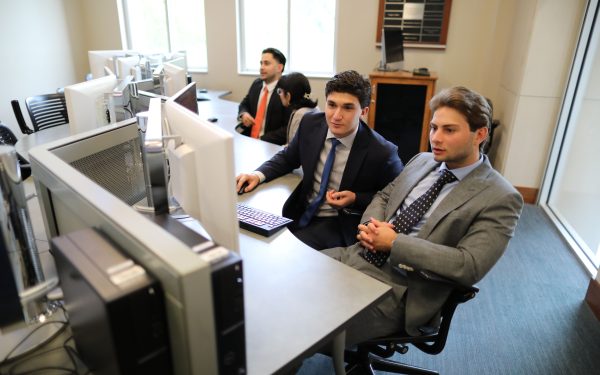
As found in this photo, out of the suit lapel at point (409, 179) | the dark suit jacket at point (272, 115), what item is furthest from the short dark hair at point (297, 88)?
the suit lapel at point (409, 179)

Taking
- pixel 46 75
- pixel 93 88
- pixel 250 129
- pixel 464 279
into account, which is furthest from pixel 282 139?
pixel 46 75

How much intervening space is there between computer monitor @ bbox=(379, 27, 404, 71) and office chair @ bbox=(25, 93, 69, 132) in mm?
3156

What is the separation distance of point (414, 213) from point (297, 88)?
1581 millimetres

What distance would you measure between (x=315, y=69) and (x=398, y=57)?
126 cm

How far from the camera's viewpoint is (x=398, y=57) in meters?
4.50

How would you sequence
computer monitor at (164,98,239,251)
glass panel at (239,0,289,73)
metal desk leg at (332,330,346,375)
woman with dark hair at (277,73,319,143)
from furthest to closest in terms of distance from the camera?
glass panel at (239,0,289,73)
woman with dark hair at (277,73,319,143)
metal desk leg at (332,330,346,375)
computer monitor at (164,98,239,251)

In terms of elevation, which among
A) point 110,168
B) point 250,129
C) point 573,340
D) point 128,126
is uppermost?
point 128,126

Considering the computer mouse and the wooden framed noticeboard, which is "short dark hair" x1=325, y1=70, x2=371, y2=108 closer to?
the computer mouse

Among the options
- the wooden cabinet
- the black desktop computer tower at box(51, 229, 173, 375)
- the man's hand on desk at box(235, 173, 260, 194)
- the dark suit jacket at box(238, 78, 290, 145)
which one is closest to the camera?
the black desktop computer tower at box(51, 229, 173, 375)

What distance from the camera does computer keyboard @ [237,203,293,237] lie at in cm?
152

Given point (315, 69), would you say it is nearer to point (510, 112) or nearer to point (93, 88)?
point (510, 112)

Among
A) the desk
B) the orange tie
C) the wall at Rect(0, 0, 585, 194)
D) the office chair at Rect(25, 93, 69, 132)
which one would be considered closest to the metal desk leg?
the desk

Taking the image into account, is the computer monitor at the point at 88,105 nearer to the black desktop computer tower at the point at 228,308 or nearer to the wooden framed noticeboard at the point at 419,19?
the black desktop computer tower at the point at 228,308

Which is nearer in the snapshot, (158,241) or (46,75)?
(158,241)
